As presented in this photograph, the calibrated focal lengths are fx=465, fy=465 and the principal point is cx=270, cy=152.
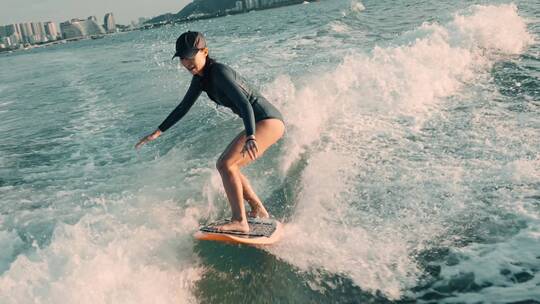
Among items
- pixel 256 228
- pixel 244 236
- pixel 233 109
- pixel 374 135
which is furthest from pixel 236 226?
pixel 374 135

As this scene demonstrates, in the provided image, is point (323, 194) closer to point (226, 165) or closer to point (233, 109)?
point (226, 165)

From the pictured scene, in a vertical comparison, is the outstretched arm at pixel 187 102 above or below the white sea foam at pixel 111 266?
above

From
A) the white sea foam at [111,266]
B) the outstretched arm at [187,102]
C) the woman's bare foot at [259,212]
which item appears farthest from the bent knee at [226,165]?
the white sea foam at [111,266]

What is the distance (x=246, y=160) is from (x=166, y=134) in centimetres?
583

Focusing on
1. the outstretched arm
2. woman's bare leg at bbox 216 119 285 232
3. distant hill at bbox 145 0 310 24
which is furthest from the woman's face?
distant hill at bbox 145 0 310 24

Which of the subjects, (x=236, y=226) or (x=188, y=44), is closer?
(x=188, y=44)

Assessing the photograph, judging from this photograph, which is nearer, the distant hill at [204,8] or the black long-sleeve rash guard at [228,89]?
the black long-sleeve rash guard at [228,89]

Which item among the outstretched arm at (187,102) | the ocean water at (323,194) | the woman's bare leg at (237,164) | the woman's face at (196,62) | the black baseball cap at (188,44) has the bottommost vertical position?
the ocean water at (323,194)

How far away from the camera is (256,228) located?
533cm

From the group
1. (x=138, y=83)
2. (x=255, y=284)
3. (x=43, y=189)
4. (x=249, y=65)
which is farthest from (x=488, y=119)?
(x=138, y=83)

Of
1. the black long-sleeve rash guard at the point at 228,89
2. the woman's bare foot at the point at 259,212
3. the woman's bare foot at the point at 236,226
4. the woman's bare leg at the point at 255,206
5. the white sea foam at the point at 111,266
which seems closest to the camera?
the white sea foam at the point at 111,266

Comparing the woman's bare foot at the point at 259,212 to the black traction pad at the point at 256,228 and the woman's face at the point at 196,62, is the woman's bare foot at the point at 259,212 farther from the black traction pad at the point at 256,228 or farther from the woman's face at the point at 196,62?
the woman's face at the point at 196,62

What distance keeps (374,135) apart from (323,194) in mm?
2658

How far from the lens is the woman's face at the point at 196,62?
453 cm
